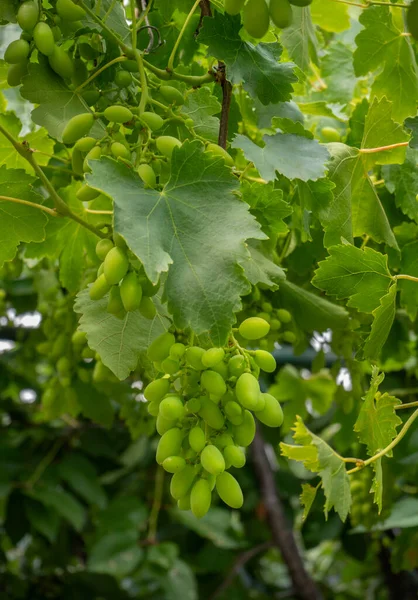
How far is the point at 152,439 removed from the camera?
2.64 meters

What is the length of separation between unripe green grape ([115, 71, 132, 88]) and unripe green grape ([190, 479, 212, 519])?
501mm

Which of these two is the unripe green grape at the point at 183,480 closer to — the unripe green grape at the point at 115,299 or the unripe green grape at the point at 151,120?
the unripe green grape at the point at 115,299

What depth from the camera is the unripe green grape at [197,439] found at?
74 centimetres

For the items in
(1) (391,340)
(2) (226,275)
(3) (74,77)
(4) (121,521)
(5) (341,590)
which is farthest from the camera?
(5) (341,590)

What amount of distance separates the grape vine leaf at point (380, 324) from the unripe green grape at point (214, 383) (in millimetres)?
235

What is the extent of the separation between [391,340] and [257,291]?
1.67 ft

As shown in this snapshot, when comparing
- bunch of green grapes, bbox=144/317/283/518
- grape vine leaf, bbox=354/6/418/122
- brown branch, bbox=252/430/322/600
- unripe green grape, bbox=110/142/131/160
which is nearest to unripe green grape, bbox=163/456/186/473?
bunch of green grapes, bbox=144/317/283/518

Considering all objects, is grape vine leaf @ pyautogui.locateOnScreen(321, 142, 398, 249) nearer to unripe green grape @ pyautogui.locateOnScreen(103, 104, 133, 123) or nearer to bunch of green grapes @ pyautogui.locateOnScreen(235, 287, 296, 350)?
bunch of green grapes @ pyautogui.locateOnScreen(235, 287, 296, 350)

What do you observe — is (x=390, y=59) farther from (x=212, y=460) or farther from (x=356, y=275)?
(x=212, y=460)

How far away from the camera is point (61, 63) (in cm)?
90

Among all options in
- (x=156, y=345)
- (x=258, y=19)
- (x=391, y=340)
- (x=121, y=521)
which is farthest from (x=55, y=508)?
(x=258, y=19)

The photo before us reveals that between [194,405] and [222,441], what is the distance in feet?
0.16

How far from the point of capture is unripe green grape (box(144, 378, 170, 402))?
2.57 feet

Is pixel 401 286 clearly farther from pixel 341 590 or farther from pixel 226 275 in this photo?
pixel 341 590
